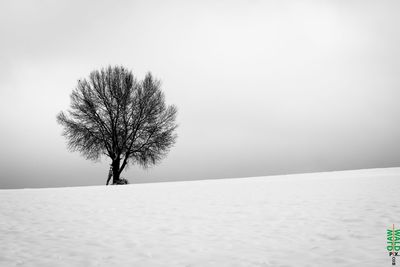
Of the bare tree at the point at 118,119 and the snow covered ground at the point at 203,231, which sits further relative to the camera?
the bare tree at the point at 118,119

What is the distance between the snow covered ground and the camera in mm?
5352

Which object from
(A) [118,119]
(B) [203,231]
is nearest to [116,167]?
(A) [118,119]

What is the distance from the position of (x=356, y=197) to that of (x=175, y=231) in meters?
7.20

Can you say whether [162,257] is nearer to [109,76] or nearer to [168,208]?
[168,208]

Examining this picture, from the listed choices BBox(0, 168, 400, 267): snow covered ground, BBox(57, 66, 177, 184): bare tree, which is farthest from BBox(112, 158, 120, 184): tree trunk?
BBox(0, 168, 400, 267): snow covered ground

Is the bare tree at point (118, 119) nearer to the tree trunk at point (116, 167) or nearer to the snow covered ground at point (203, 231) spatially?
the tree trunk at point (116, 167)

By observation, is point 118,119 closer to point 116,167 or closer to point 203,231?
point 116,167

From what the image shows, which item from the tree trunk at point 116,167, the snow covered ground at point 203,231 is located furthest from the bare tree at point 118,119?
the snow covered ground at point 203,231

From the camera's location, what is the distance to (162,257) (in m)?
5.45

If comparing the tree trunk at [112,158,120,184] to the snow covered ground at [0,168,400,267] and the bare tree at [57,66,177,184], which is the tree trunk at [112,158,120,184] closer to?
the bare tree at [57,66,177,184]

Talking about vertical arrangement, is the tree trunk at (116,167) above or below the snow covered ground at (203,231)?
above

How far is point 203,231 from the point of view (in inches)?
283

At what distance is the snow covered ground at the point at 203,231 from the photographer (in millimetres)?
5352

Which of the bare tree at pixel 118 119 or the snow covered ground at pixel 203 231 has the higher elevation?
the bare tree at pixel 118 119
